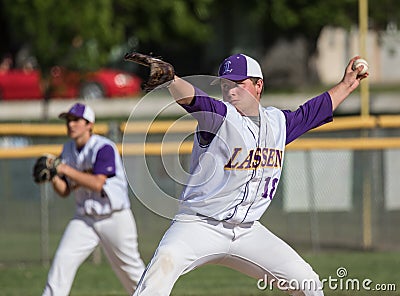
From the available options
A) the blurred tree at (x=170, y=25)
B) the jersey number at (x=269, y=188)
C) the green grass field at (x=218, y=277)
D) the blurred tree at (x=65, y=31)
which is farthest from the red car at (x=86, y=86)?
the jersey number at (x=269, y=188)

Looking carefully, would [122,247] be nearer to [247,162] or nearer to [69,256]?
[69,256]

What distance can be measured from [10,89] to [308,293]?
24.1 metres

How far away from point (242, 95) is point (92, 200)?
3.04 m

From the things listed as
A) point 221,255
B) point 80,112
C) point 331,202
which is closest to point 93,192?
point 80,112

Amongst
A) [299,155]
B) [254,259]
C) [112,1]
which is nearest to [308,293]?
[254,259]

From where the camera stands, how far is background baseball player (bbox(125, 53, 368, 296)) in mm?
6250

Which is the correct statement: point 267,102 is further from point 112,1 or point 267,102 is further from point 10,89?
point 10,89

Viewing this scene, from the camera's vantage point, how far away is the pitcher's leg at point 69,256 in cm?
852

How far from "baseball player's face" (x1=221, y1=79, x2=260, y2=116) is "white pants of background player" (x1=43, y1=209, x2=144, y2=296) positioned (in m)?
2.87

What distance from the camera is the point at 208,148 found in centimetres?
634

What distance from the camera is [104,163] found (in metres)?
8.97

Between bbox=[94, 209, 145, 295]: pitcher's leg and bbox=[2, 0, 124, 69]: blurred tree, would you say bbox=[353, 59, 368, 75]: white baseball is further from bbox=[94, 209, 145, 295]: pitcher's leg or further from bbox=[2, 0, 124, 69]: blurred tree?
bbox=[2, 0, 124, 69]: blurred tree

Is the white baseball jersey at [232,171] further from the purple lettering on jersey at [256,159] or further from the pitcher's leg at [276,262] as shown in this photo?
the pitcher's leg at [276,262]

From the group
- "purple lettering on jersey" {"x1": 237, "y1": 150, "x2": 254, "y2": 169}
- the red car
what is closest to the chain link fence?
"purple lettering on jersey" {"x1": 237, "y1": 150, "x2": 254, "y2": 169}
